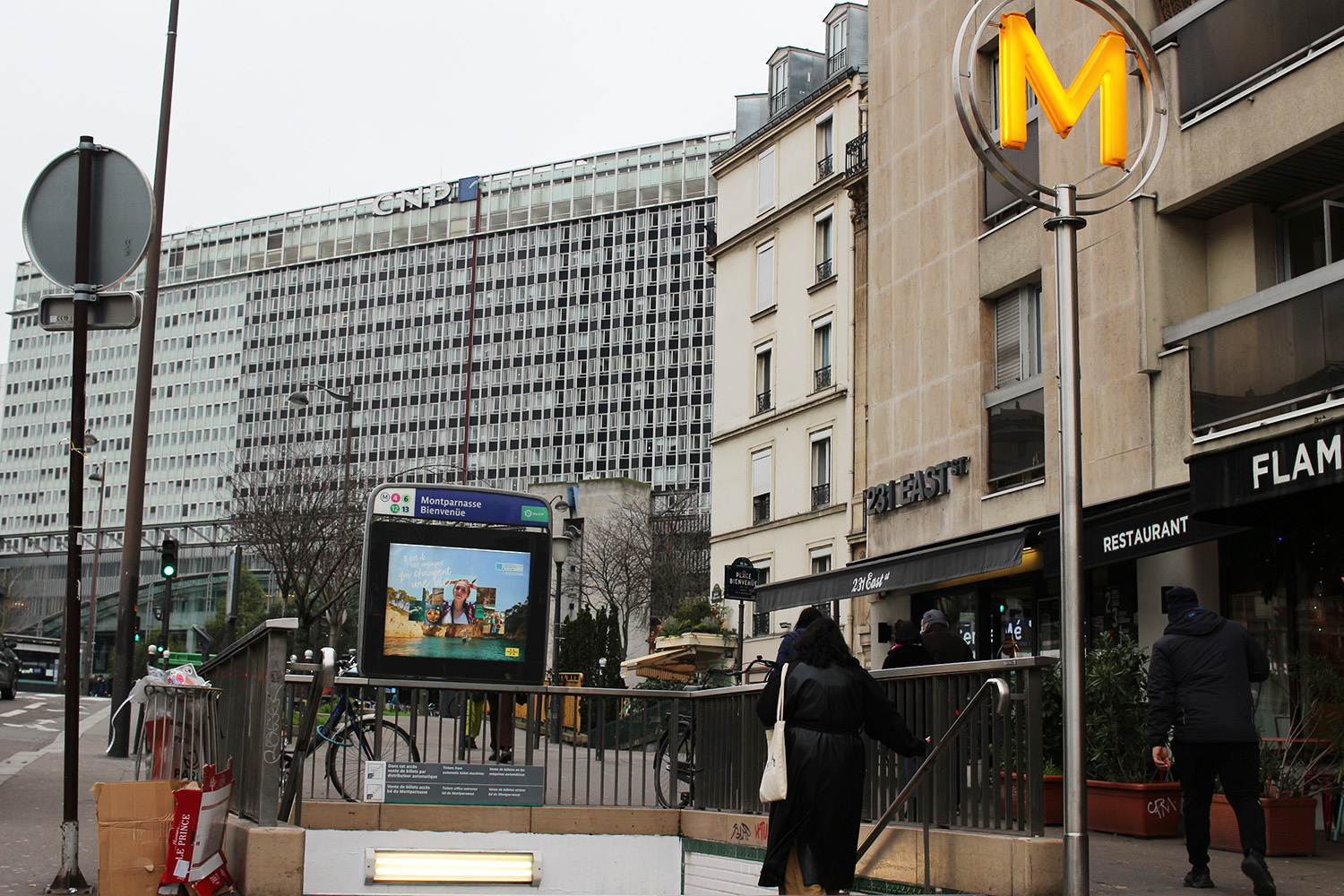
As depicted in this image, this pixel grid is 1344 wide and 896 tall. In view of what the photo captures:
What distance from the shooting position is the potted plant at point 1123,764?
11.4 m

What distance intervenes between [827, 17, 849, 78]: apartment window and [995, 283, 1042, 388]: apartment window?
74.8 ft

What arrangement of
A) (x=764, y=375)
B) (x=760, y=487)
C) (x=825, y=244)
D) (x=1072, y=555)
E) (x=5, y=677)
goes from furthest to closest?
(x=764, y=375), (x=760, y=487), (x=5, y=677), (x=825, y=244), (x=1072, y=555)

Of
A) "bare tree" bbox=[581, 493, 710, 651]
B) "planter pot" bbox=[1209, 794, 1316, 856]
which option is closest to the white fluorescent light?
"planter pot" bbox=[1209, 794, 1316, 856]

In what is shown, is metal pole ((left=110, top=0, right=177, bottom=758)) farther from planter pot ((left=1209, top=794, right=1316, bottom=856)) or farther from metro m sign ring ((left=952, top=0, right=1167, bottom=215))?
planter pot ((left=1209, top=794, right=1316, bottom=856))

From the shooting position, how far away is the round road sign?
27.9 ft

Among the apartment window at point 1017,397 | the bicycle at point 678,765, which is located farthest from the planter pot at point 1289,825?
the apartment window at point 1017,397

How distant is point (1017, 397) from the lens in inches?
751

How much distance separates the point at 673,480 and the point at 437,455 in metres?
27.3

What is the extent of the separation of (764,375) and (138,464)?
67.9 feet

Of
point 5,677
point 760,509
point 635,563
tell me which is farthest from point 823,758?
point 635,563

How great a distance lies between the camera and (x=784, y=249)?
36625mm

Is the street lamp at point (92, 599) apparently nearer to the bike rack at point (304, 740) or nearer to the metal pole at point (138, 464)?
the metal pole at point (138, 464)

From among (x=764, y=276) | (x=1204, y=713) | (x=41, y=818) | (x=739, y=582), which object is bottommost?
(x=41, y=818)

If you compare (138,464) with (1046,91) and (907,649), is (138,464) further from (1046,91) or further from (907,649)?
(1046,91)
